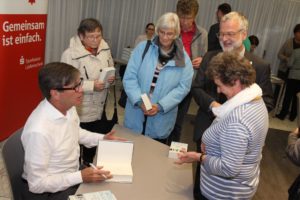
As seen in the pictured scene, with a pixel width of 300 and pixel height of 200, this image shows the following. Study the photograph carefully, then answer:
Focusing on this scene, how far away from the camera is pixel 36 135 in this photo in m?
1.49

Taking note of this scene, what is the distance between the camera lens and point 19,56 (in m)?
3.34

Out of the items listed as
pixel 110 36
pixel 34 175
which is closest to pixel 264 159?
pixel 34 175

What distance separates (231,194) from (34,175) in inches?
37.9

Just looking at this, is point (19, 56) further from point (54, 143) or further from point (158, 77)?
point (54, 143)

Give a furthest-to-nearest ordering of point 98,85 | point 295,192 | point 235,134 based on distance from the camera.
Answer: point 98,85 → point 295,192 → point 235,134

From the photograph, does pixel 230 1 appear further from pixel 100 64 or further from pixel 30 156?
pixel 30 156

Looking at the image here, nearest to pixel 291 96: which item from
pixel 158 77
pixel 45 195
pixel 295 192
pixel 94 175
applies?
pixel 158 77

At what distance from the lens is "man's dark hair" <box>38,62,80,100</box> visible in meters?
1.59

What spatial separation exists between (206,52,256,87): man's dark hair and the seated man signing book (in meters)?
0.73

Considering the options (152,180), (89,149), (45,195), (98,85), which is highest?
(98,85)

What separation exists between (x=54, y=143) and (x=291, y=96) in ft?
16.7

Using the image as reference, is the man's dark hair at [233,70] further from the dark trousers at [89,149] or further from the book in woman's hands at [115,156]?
the dark trousers at [89,149]

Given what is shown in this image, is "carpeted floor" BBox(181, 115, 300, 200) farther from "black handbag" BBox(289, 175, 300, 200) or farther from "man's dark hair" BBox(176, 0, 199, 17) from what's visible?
"man's dark hair" BBox(176, 0, 199, 17)

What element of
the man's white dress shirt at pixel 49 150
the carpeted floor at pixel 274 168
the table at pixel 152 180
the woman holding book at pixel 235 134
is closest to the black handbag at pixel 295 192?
the woman holding book at pixel 235 134
